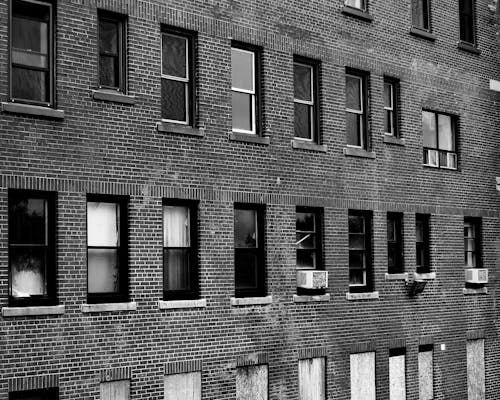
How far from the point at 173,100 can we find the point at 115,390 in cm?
608

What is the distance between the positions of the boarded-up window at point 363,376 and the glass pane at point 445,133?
7.18 metres

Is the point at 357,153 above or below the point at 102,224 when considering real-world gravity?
above

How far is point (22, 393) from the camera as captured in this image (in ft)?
50.2

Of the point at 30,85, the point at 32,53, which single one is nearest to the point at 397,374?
the point at 30,85

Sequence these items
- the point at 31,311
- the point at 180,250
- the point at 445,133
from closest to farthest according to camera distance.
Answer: the point at 31,311 → the point at 180,250 → the point at 445,133

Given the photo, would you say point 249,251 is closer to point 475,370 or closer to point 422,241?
point 422,241

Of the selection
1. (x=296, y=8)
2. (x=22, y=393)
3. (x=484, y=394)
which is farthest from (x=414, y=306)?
(x=22, y=393)

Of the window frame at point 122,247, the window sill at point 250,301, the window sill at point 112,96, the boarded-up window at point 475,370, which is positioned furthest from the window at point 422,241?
the window sill at point 112,96

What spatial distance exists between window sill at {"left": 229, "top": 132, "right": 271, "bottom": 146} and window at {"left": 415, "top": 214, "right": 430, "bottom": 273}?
6.74 m

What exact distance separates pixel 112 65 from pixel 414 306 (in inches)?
445

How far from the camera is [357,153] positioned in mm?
22422

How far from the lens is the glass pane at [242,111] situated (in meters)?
19.7

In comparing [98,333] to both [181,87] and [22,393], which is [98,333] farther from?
[181,87]

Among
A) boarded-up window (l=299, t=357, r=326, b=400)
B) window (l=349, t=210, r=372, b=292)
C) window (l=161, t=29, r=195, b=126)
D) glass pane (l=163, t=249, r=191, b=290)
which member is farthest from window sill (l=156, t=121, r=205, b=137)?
boarded-up window (l=299, t=357, r=326, b=400)
